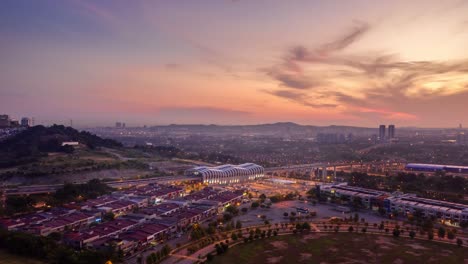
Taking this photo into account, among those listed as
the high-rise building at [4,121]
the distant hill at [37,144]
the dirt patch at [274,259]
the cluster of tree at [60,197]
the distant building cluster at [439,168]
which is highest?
the high-rise building at [4,121]

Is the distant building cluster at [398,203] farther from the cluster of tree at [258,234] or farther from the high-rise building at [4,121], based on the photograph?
the high-rise building at [4,121]

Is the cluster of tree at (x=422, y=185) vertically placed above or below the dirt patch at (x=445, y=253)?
above

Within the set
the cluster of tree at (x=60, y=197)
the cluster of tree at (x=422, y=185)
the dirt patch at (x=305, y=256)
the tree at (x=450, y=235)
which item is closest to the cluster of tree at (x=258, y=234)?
the dirt patch at (x=305, y=256)

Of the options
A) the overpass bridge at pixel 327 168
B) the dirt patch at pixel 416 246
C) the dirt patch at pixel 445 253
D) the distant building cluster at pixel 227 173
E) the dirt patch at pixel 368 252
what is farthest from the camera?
the overpass bridge at pixel 327 168

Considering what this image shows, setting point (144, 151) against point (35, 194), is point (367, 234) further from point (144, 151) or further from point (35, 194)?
point (144, 151)

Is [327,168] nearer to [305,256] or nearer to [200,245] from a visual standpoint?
[305,256]
